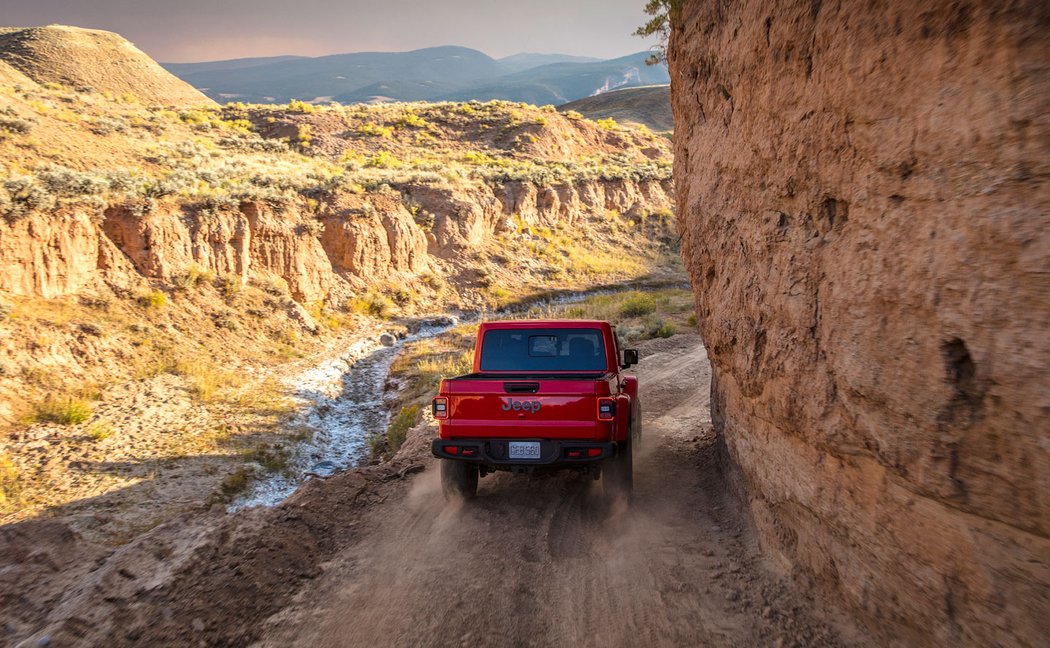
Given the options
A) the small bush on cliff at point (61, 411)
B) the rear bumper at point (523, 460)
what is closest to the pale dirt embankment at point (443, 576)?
Result: the rear bumper at point (523, 460)

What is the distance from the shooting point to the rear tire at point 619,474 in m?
6.38

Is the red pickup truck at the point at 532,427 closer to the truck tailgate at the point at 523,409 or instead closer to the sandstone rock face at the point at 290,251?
the truck tailgate at the point at 523,409

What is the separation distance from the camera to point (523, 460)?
6.16 metres

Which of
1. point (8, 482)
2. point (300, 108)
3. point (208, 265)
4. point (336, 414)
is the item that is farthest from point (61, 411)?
point (300, 108)

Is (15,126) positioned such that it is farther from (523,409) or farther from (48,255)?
(523,409)

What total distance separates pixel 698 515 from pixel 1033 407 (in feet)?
13.6

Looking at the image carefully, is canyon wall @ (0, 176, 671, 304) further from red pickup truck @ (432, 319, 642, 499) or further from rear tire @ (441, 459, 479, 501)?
red pickup truck @ (432, 319, 642, 499)

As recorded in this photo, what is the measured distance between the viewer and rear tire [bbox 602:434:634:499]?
6383mm

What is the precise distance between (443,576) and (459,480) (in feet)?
5.08

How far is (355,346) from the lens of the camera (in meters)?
19.2

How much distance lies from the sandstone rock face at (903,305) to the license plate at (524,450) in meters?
2.09

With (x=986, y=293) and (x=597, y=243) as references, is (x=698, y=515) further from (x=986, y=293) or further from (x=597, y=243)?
(x=597, y=243)

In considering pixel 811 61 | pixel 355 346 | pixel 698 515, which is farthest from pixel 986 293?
pixel 355 346

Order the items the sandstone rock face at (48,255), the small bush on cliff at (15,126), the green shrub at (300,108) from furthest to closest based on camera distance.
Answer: the green shrub at (300,108) < the small bush on cliff at (15,126) < the sandstone rock face at (48,255)
